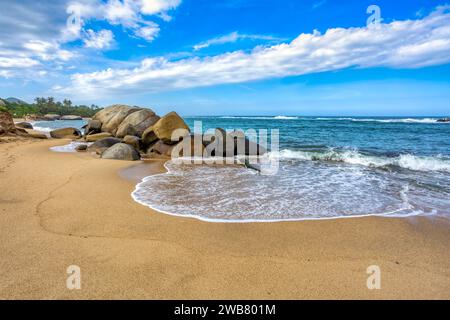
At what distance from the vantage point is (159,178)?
338 inches

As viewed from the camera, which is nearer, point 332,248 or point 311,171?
point 332,248

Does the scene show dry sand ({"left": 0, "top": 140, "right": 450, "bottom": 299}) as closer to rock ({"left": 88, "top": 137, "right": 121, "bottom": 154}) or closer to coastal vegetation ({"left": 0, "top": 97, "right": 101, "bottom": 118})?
rock ({"left": 88, "top": 137, "right": 121, "bottom": 154})

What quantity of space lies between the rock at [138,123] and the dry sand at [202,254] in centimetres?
1197

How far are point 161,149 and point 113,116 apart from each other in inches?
326

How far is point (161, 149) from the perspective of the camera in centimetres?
1424

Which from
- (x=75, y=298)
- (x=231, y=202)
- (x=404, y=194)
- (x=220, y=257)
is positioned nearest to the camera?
(x=75, y=298)

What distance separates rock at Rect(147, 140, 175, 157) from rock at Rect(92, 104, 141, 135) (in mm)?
6488

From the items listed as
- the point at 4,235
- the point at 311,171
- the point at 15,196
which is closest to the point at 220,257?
the point at 4,235

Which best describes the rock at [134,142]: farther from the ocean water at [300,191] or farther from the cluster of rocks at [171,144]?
the ocean water at [300,191]

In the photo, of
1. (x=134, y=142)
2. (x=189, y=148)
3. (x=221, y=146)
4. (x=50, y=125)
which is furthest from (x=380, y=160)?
(x=50, y=125)

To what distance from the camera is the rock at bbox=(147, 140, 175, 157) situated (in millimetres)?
14062

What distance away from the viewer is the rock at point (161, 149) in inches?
554

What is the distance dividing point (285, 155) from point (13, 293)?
12.4 meters

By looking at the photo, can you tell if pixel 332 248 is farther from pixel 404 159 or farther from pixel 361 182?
pixel 404 159
